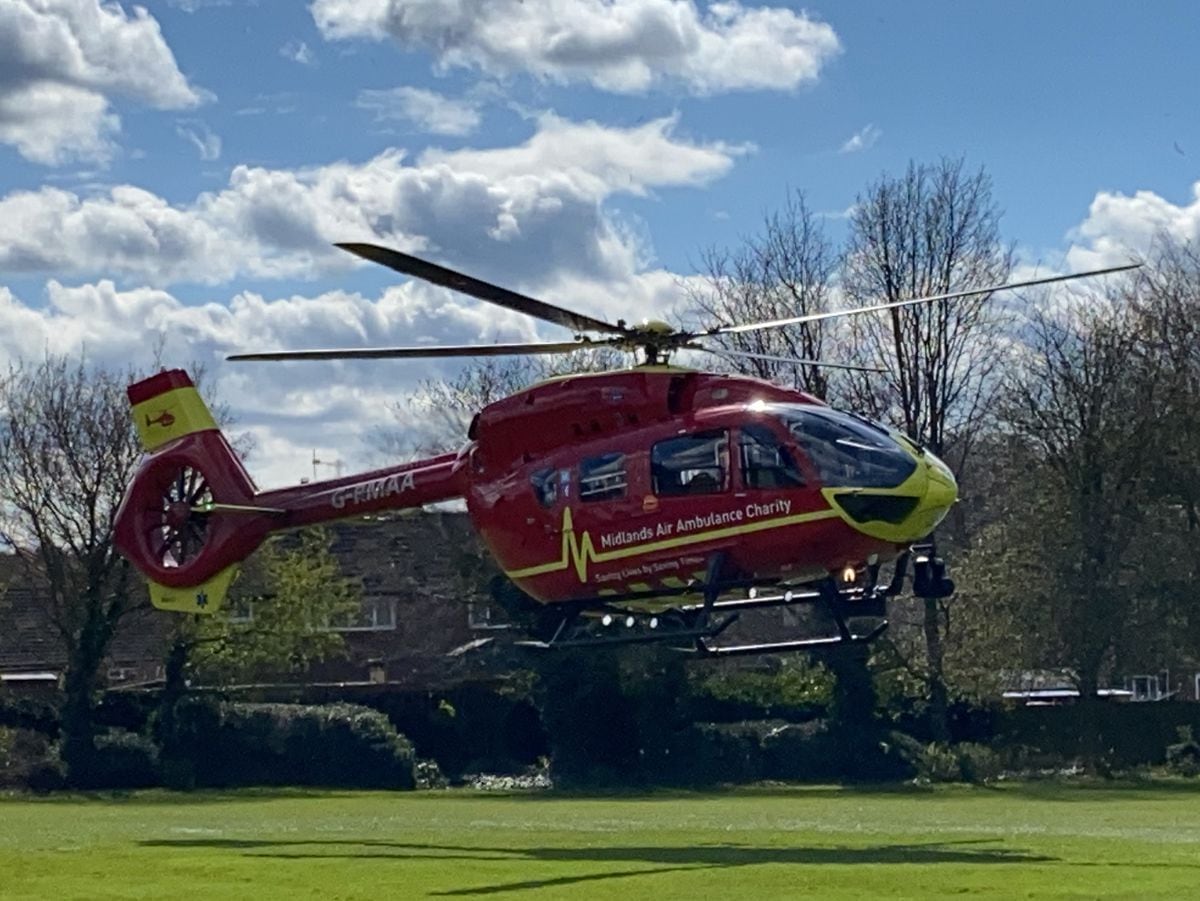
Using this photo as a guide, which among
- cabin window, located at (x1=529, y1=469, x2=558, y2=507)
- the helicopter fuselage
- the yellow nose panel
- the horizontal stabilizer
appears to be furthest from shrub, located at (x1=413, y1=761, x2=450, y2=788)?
the yellow nose panel

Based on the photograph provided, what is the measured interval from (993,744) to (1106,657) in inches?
168

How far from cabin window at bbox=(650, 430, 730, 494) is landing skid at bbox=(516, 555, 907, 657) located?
3.53 feet

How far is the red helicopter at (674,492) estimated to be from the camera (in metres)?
24.8

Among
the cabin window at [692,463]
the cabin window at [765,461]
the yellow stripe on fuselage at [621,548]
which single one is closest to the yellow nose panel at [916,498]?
the yellow stripe on fuselage at [621,548]

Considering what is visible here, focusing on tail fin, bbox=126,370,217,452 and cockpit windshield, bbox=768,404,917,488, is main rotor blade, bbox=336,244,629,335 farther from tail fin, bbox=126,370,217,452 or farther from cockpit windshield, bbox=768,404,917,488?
tail fin, bbox=126,370,217,452

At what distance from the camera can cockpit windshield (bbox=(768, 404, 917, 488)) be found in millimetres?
→ 24562

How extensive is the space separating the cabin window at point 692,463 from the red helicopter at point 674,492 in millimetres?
18

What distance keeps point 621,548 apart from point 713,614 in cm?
153

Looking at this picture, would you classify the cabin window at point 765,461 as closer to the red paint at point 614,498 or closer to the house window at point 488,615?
the red paint at point 614,498

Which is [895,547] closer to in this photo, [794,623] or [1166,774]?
[1166,774]

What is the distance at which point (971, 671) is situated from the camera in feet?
177

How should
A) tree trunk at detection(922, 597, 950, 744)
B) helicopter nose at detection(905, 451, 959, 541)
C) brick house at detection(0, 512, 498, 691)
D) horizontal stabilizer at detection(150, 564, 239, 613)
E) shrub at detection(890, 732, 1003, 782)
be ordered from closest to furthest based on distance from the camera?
helicopter nose at detection(905, 451, 959, 541)
horizontal stabilizer at detection(150, 564, 239, 613)
shrub at detection(890, 732, 1003, 782)
tree trunk at detection(922, 597, 950, 744)
brick house at detection(0, 512, 498, 691)

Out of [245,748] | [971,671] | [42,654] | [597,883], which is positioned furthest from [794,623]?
[597,883]

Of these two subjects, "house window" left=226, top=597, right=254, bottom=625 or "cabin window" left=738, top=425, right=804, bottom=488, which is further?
"house window" left=226, top=597, right=254, bottom=625
